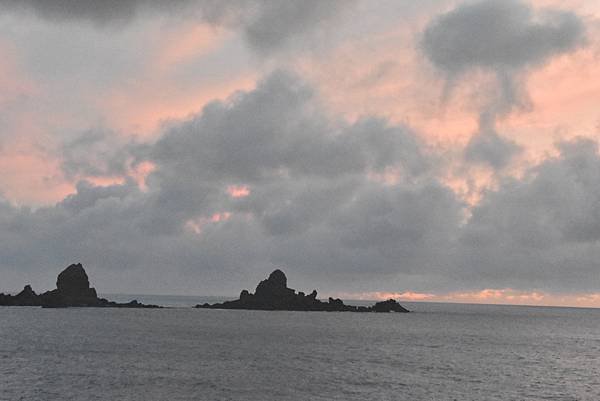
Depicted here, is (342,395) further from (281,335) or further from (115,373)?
(281,335)

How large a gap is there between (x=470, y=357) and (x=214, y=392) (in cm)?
5421

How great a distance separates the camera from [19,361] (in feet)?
239

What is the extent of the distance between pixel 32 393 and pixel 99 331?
7262 centimetres

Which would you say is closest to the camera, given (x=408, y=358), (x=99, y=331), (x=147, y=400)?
(x=147, y=400)

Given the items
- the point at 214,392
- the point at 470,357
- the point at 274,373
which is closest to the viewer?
the point at 214,392

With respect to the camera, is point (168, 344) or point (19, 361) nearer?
point (19, 361)

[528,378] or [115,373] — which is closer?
[115,373]

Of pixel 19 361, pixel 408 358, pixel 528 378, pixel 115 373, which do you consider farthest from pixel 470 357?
pixel 19 361

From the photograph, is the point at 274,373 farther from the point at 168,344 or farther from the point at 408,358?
the point at 168,344

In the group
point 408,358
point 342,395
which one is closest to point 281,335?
point 408,358

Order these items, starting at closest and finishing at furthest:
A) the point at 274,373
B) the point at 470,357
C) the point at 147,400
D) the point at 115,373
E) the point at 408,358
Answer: the point at 147,400
the point at 115,373
the point at 274,373
the point at 408,358
the point at 470,357

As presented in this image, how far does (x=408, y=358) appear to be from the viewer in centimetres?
9000

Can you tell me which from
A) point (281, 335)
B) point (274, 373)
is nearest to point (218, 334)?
point (281, 335)

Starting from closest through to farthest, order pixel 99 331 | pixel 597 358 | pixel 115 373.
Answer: pixel 115 373 → pixel 597 358 → pixel 99 331
